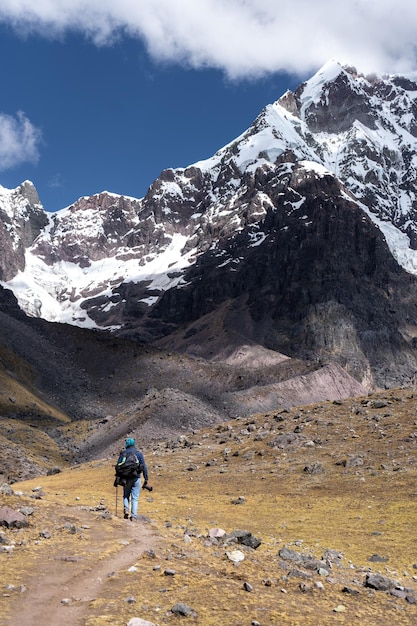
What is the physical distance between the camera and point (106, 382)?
114 m

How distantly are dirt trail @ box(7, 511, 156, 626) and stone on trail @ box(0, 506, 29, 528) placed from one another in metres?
1.74

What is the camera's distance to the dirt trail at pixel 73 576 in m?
12.1

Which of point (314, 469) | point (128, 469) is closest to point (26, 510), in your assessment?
point (128, 469)

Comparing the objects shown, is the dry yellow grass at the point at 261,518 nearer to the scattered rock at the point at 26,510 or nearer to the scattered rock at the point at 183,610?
the scattered rock at the point at 183,610

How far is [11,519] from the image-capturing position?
60.1 feet

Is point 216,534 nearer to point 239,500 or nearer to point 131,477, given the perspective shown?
point 131,477

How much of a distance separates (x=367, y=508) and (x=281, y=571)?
13487mm

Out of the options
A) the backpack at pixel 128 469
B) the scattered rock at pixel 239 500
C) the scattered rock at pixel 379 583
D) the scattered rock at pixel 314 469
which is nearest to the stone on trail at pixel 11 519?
the backpack at pixel 128 469

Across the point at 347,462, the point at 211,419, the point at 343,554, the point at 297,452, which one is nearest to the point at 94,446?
the point at 211,419

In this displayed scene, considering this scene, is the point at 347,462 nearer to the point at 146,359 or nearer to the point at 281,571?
the point at 281,571

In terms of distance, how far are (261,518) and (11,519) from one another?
1240cm

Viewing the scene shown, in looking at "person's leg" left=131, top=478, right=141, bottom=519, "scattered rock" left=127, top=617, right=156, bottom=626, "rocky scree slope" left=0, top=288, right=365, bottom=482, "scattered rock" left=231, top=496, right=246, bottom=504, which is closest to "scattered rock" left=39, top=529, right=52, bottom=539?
"person's leg" left=131, top=478, right=141, bottom=519

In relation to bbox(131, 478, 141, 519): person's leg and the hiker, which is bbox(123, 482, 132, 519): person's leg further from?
bbox(131, 478, 141, 519): person's leg

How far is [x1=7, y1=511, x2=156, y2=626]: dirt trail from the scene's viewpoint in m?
12.1
